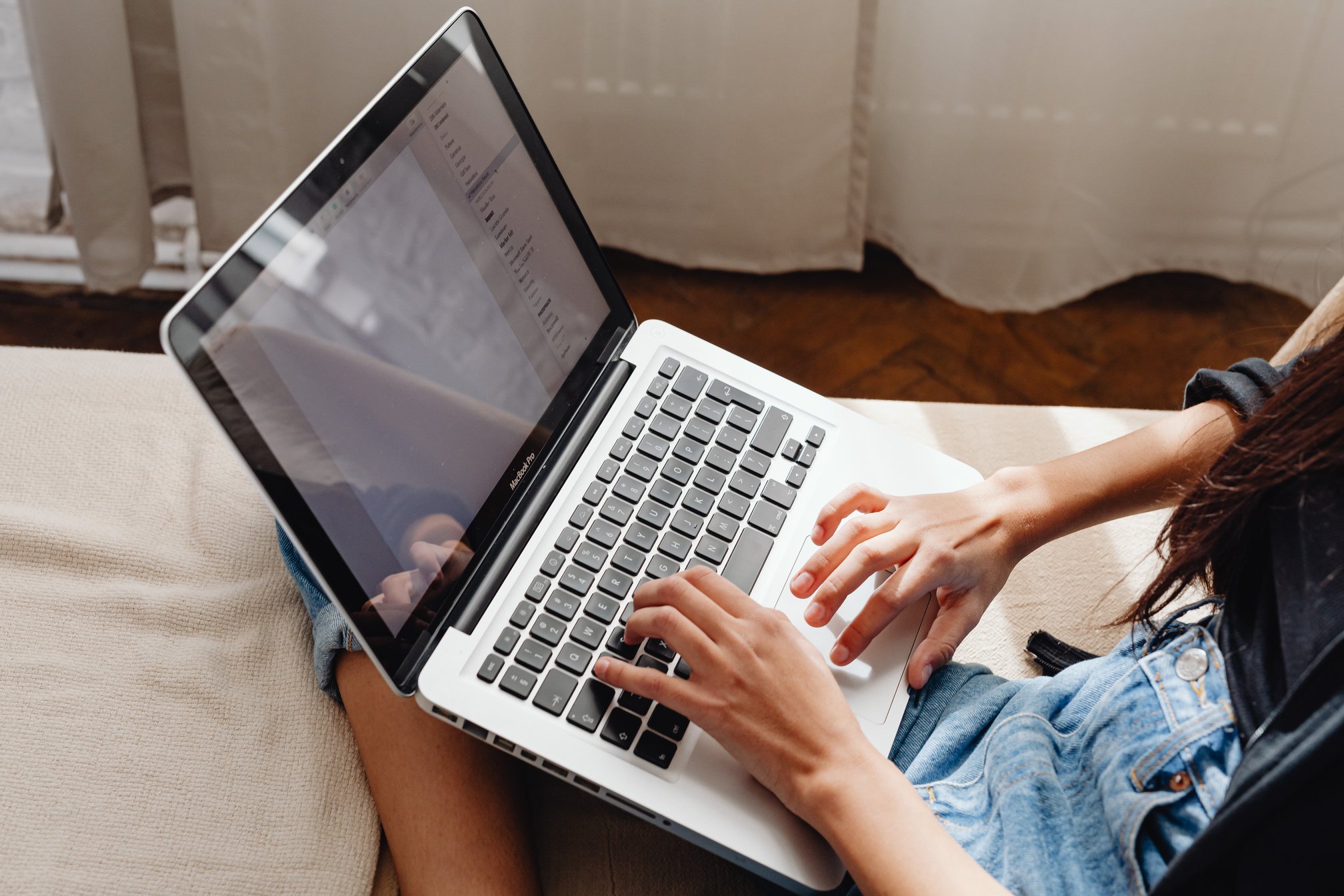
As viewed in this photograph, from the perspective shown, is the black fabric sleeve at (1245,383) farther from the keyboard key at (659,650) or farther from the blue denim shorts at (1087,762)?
the keyboard key at (659,650)

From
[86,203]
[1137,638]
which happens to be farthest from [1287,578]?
[86,203]

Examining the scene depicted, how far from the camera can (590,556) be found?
0.71m

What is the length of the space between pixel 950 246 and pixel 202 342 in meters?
1.30

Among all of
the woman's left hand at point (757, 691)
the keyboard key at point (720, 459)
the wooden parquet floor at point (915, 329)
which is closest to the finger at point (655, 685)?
the woman's left hand at point (757, 691)

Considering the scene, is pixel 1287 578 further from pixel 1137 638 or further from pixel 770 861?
pixel 770 861

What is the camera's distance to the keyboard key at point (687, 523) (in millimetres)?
743

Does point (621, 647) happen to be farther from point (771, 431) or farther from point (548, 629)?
point (771, 431)

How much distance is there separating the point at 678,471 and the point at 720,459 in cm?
4

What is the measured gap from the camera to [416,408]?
652 mm

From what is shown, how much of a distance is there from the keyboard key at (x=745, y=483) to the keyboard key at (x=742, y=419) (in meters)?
0.04

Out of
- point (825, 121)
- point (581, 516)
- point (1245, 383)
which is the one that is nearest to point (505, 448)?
point (581, 516)

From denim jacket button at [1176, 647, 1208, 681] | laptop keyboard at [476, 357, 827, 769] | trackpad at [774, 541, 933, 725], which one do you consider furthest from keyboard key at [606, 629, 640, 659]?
denim jacket button at [1176, 647, 1208, 681]

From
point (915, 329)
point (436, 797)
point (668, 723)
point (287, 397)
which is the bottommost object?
point (915, 329)

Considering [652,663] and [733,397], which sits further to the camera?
[733,397]
